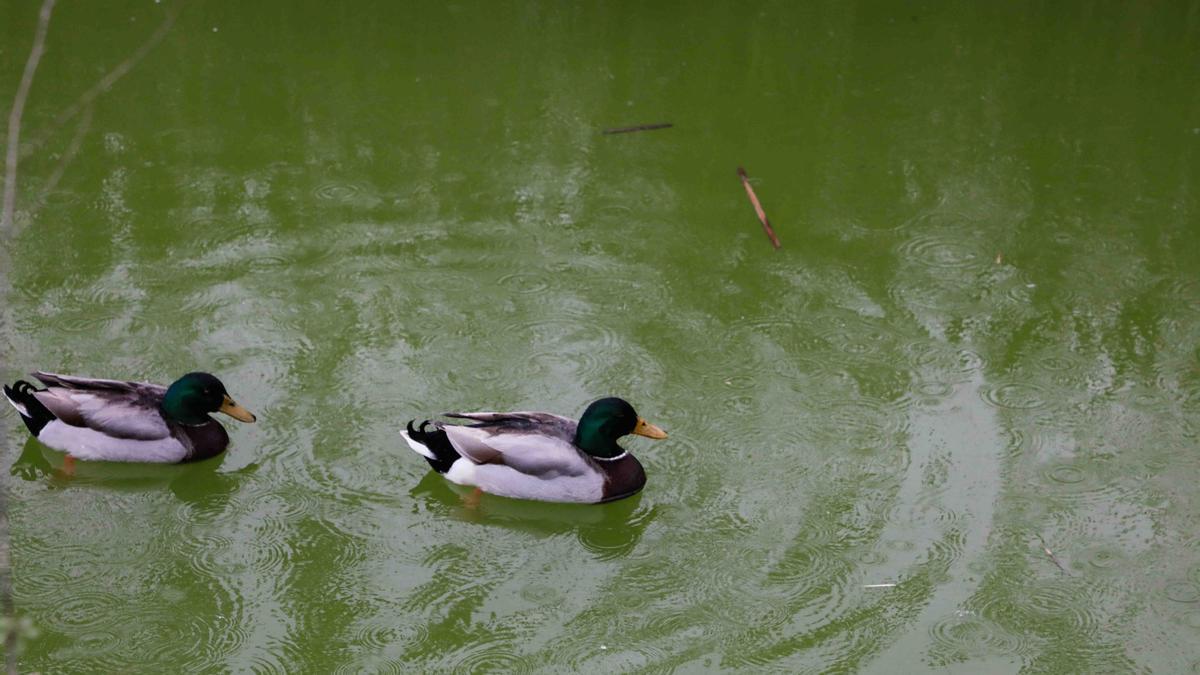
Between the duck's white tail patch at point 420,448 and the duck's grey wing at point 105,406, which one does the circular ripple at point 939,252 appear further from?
the duck's grey wing at point 105,406

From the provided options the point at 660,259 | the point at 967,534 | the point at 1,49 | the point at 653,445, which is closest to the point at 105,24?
the point at 1,49

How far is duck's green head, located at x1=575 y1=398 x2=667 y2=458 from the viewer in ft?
18.3

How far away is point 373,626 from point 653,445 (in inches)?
60.5

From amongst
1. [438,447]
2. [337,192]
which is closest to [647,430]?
[438,447]

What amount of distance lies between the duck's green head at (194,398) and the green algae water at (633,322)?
24 cm

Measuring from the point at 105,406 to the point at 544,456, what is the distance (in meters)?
1.75

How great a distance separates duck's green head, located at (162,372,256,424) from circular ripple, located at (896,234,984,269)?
11.1 ft

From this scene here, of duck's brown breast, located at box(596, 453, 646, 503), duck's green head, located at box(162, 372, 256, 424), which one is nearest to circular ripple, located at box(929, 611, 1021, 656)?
duck's brown breast, located at box(596, 453, 646, 503)

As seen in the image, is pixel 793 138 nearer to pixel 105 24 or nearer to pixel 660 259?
pixel 660 259

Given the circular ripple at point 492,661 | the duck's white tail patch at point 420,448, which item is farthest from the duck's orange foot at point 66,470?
the circular ripple at point 492,661

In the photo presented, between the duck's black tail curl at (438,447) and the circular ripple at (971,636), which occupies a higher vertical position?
the duck's black tail curl at (438,447)

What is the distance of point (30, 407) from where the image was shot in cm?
575

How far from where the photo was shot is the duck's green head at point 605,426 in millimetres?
5590

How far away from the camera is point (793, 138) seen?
27.5 feet
